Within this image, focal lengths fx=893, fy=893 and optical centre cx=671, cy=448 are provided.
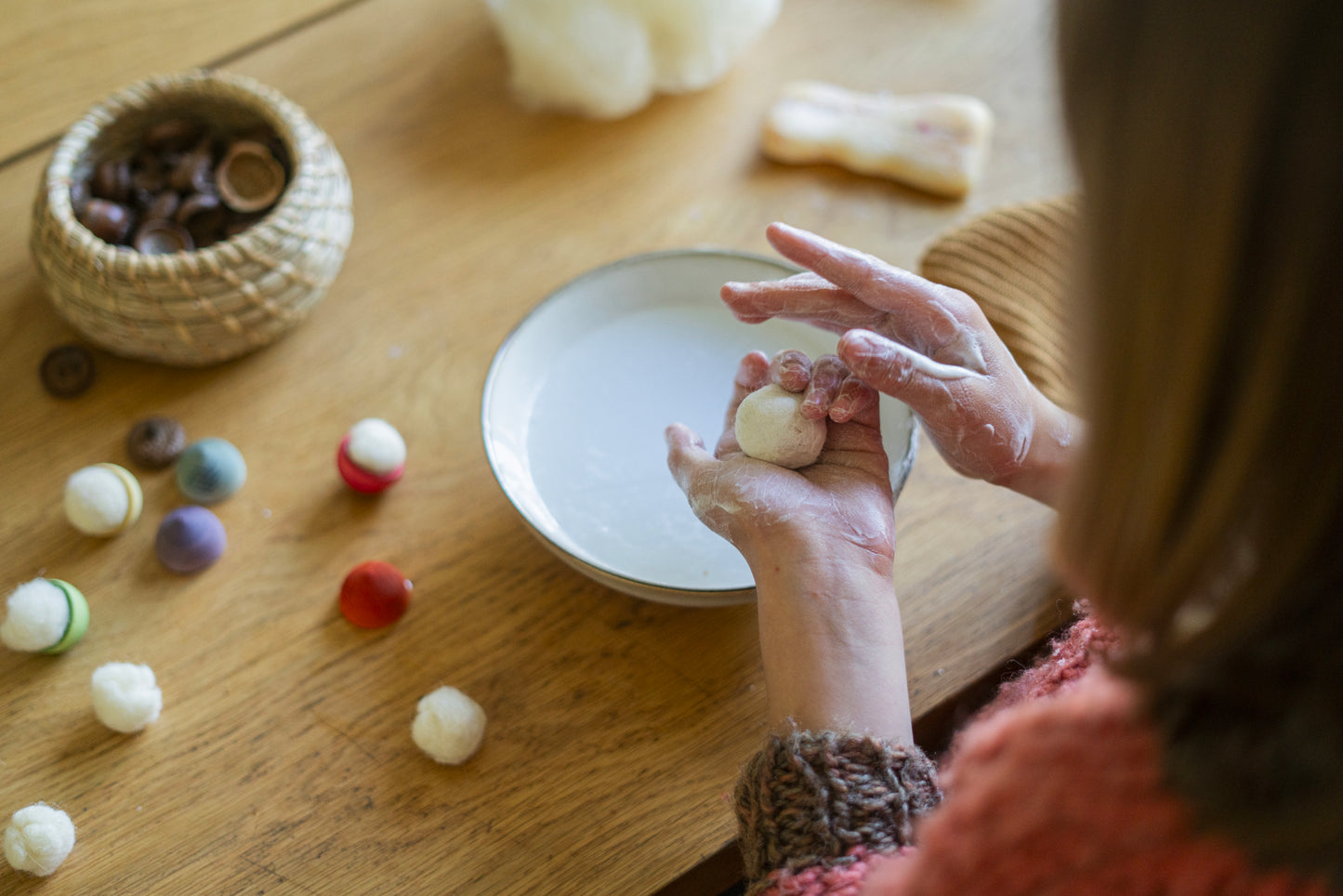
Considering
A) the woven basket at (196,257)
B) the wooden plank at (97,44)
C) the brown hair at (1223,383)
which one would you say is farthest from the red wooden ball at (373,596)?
the wooden plank at (97,44)

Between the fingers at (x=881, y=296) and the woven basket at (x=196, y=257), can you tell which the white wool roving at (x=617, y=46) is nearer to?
the woven basket at (x=196, y=257)

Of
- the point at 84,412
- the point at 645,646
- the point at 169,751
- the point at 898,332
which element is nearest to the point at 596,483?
the point at 645,646

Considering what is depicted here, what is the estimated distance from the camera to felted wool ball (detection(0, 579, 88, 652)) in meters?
0.67

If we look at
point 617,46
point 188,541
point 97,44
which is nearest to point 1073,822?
point 188,541

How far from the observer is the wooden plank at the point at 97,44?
101cm

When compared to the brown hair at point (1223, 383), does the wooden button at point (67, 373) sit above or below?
below

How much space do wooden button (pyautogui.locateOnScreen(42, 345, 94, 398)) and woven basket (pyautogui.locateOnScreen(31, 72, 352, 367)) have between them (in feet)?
0.08

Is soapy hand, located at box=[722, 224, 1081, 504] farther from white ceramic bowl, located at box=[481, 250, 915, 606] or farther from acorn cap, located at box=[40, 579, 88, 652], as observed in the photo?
acorn cap, located at box=[40, 579, 88, 652]

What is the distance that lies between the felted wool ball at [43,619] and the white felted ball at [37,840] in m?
0.12

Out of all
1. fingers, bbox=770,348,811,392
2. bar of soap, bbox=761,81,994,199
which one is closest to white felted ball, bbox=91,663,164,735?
fingers, bbox=770,348,811,392

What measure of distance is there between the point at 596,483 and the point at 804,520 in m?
0.20

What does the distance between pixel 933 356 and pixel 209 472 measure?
60cm

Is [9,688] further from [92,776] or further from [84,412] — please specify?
[84,412]

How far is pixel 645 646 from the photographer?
2.31ft
